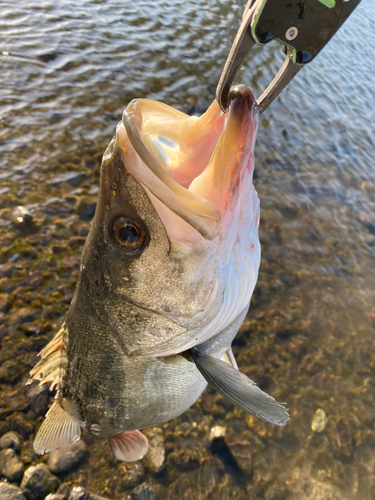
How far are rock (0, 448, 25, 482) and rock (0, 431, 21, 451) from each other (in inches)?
1.4

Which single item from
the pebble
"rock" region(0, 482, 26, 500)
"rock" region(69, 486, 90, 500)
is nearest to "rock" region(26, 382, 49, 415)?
"rock" region(0, 482, 26, 500)

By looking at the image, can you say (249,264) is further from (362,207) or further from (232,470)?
(362,207)

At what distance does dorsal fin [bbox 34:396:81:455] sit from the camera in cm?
246

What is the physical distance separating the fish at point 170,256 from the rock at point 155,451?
1315 millimetres

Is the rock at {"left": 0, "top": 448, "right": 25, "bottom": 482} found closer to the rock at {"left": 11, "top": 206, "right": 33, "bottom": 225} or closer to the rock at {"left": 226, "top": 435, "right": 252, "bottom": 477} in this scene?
the rock at {"left": 226, "top": 435, "right": 252, "bottom": 477}

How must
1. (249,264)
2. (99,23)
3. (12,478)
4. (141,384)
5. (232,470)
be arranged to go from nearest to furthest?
1. (249,264)
2. (141,384)
3. (12,478)
4. (232,470)
5. (99,23)

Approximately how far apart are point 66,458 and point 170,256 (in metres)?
2.33

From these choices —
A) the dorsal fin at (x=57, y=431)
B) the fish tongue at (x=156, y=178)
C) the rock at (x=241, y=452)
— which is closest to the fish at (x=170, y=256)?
the fish tongue at (x=156, y=178)

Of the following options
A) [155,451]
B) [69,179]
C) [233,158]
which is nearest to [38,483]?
[155,451]

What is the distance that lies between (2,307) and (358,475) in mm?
3684

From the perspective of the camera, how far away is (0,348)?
139 inches

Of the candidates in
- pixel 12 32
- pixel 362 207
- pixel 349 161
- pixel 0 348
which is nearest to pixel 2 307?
pixel 0 348

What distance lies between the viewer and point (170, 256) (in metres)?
1.61

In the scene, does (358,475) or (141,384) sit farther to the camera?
(358,475)
